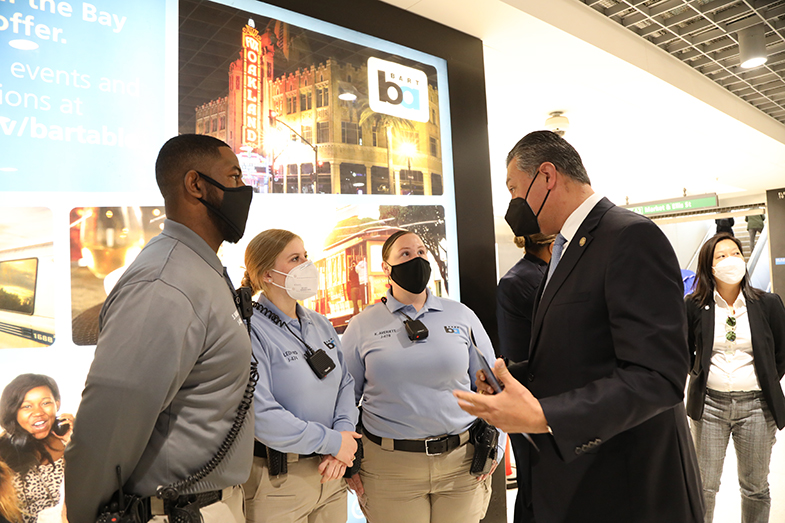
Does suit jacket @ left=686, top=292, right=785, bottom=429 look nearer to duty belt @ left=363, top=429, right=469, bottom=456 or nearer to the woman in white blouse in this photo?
the woman in white blouse

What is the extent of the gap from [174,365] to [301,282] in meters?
1.06

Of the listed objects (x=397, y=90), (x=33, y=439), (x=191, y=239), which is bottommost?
(x=33, y=439)

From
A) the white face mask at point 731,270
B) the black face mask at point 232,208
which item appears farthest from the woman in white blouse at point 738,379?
the black face mask at point 232,208

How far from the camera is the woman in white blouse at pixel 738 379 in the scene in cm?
298

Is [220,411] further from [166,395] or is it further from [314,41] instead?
[314,41]

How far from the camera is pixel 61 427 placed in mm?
1947

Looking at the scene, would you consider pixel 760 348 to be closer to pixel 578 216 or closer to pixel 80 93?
pixel 578 216

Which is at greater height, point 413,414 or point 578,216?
point 578,216

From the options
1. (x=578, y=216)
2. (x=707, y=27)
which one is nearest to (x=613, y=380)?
(x=578, y=216)

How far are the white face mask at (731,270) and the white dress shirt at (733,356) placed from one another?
111 mm

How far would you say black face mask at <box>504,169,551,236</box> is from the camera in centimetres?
164

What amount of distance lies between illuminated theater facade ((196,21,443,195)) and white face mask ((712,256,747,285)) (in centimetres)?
184

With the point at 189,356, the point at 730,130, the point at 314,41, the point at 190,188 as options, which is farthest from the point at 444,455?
the point at 730,130

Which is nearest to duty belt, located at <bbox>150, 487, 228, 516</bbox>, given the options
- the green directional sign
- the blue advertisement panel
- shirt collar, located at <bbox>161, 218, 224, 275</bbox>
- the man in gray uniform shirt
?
the man in gray uniform shirt
